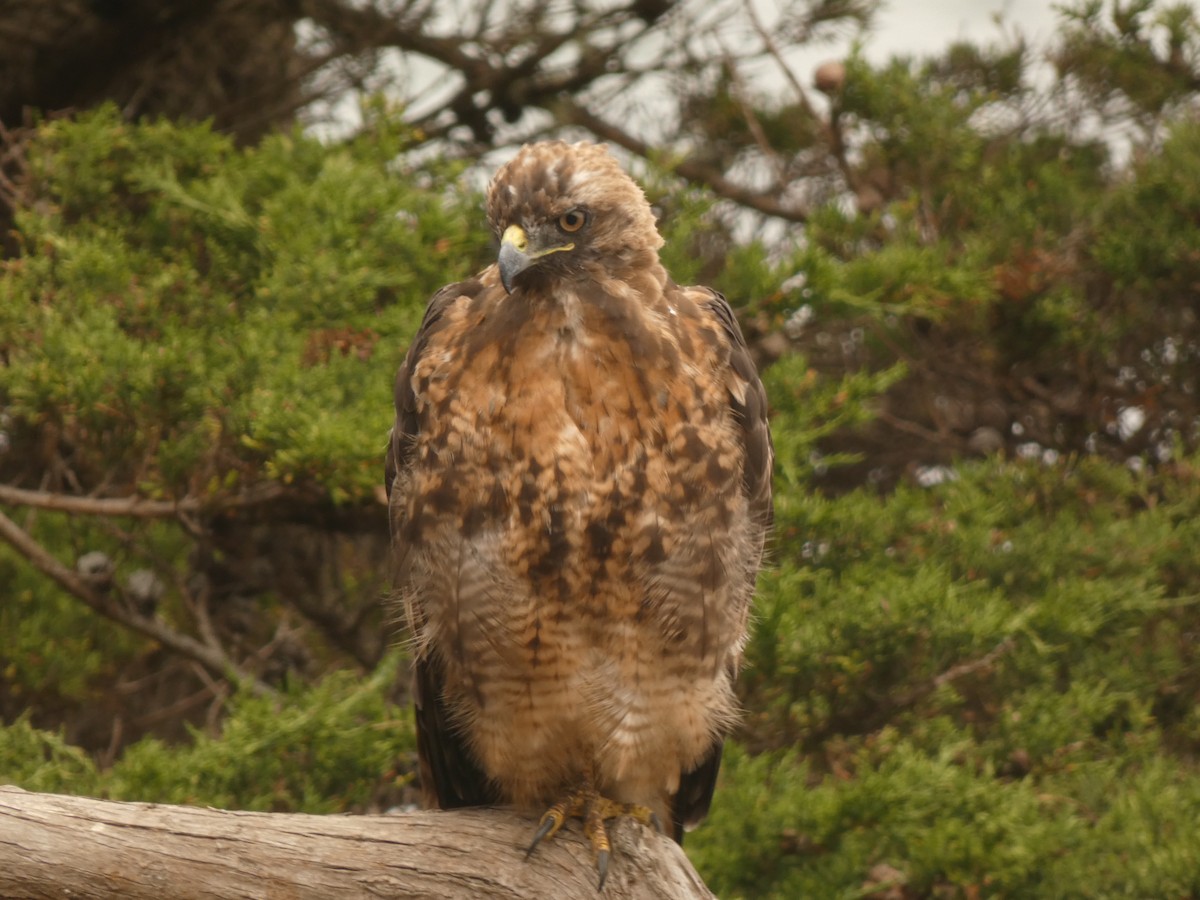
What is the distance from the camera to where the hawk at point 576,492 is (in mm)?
2707

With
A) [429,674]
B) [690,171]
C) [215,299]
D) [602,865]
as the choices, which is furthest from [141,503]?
[690,171]

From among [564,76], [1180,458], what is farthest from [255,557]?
[1180,458]

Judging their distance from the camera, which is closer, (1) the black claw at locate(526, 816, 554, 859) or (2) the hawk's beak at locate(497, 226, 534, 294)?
(2) the hawk's beak at locate(497, 226, 534, 294)

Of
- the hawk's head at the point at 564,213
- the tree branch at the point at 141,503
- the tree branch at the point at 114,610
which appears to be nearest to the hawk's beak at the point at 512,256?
the hawk's head at the point at 564,213

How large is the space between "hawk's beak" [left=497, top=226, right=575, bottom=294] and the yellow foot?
1011 mm

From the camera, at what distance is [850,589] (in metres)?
3.77

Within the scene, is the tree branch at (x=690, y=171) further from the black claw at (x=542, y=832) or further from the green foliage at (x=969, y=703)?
the black claw at (x=542, y=832)

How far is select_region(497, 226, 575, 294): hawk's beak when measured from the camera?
2553 mm

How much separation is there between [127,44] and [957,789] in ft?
10.6

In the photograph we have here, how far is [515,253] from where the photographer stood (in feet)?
8.45

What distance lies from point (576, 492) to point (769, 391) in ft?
4.35

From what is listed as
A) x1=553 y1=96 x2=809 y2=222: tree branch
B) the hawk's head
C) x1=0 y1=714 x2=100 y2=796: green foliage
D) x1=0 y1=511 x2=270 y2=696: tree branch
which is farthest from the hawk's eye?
x1=553 y1=96 x2=809 y2=222: tree branch

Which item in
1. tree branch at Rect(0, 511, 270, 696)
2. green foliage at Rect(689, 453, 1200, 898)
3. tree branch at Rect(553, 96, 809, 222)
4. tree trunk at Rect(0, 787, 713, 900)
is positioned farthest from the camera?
tree branch at Rect(553, 96, 809, 222)

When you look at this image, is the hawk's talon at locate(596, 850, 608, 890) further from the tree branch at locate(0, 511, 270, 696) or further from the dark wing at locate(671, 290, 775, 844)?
the tree branch at locate(0, 511, 270, 696)
